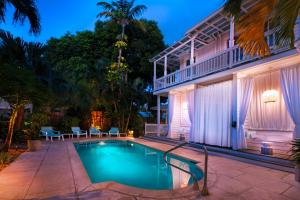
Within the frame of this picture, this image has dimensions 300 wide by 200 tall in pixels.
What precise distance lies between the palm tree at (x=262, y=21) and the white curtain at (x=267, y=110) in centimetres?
576

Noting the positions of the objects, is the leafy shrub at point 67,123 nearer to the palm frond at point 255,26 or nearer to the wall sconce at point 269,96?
the wall sconce at point 269,96

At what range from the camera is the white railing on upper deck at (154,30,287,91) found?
8.80 metres

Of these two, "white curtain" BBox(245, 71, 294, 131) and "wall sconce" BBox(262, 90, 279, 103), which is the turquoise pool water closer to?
"white curtain" BBox(245, 71, 294, 131)

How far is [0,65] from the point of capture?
690 centimetres

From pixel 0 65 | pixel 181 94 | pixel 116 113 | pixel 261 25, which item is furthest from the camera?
pixel 116 113

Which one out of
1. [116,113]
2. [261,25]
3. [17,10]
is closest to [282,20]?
[261,25]

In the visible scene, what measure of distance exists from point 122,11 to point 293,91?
16668 millimetres

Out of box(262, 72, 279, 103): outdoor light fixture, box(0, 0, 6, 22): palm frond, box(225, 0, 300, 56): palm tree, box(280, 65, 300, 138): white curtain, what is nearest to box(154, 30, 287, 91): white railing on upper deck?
box(280, 65, 300, 138): white curtain

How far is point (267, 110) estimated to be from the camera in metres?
9.52

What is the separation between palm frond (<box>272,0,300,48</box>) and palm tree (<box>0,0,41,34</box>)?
239 inches

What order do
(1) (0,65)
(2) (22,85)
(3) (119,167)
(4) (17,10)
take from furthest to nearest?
(3) (119,167) → (2) (22,85) → (1) (0,65) → (4) (17,10)

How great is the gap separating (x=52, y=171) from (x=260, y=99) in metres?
9.04

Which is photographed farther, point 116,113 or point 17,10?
point 116,113

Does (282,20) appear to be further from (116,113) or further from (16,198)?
(116,113)
